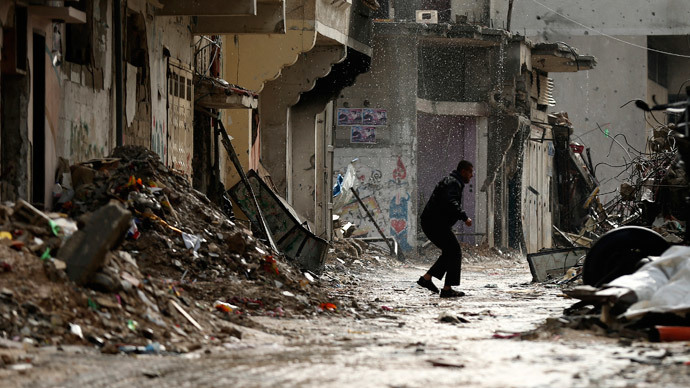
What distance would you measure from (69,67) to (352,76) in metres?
14.1

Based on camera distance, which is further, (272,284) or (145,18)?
(145,18)

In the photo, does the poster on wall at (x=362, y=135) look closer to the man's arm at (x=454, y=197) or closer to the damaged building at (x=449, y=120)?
the damaged building at (x=449, y=120)

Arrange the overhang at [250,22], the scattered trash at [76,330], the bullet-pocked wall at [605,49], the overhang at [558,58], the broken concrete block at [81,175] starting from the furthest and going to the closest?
1. the bullet-pocked wall at [605,49]
2. the overhang at [558,58]
3. the overhang at [250,22]
4. the broken concrete block at [81,175]
5. the scattered trash at [76,330]

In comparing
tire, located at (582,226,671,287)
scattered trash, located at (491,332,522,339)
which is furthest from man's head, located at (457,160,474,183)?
scattered trash, located at (491,332,522,339)

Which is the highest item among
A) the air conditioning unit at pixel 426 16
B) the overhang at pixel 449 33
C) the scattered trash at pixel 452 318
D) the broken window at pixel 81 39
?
the air conditioning unit at pixel 426 16

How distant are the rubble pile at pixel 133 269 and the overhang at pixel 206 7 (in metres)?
2.66

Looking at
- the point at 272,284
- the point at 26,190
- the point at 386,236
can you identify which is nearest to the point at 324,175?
the point at 386,236

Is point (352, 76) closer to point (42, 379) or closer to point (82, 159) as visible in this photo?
point (82, 159)

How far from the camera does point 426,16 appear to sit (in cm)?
3225

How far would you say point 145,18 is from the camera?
14.1 meters

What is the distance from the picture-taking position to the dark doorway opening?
421 inches

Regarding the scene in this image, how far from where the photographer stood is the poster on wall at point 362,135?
1195 inches

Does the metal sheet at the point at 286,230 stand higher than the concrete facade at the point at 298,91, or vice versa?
the concrete facade at the point at 298,91

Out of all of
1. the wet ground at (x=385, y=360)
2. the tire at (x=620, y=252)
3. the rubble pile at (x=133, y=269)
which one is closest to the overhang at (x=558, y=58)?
the rubble pile at (x=133, y=269)
